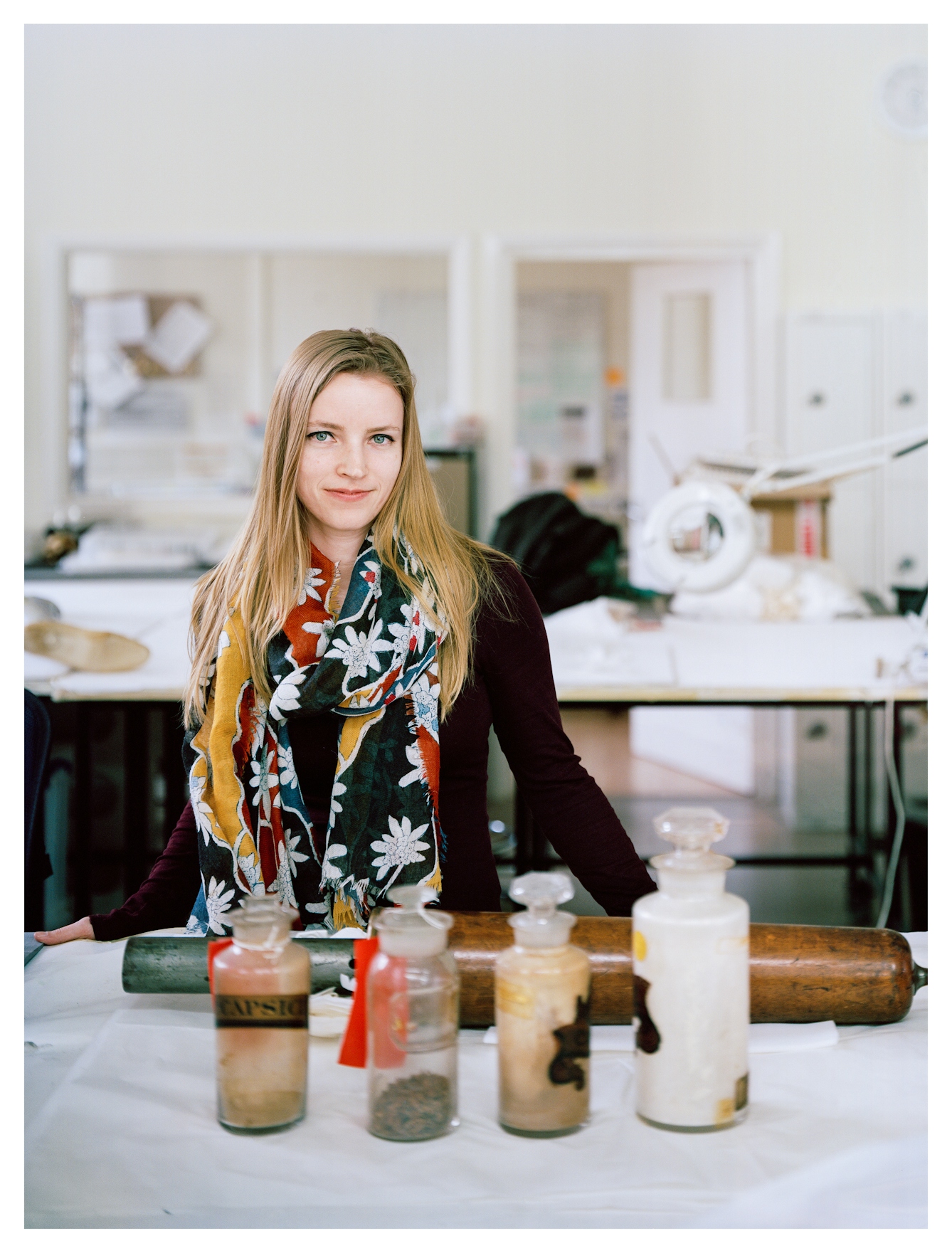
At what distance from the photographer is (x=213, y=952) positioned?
40.9 inches

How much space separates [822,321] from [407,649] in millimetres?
4021

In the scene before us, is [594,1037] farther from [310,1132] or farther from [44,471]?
[44,471]

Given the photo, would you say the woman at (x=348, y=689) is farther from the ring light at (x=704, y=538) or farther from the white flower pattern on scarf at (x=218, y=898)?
the ring light at (x=704, y=538)

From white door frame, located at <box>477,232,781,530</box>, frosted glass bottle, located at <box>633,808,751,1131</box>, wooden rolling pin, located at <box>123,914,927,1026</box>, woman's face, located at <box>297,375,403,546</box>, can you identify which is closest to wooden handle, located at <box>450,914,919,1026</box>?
wooden rolling pin, located at <box>123,914,927,1026</box>

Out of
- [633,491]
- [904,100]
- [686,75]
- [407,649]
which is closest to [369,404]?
[407,649]

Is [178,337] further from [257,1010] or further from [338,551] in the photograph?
[257,1010]

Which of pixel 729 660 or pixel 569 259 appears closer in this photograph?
pixel 729 660

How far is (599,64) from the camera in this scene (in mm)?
4742

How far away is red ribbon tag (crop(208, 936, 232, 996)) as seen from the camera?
973mm

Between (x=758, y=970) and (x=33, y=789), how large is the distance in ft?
2.97

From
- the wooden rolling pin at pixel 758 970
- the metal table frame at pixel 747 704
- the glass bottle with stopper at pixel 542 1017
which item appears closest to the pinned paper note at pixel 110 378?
the metal table frame at pixel 747 704

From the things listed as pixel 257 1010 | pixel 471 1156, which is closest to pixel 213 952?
pixel 257 1010

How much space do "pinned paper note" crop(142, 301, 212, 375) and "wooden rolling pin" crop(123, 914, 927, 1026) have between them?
502cm

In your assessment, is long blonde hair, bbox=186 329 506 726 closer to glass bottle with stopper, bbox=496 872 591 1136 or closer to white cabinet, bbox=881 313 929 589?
glass bottle with stopper, bbox=496 872 591 1136
